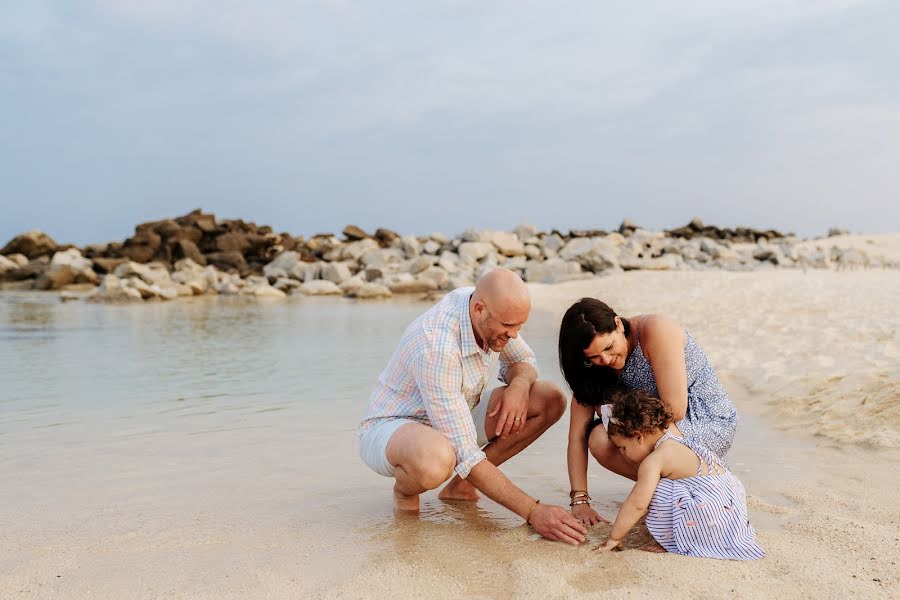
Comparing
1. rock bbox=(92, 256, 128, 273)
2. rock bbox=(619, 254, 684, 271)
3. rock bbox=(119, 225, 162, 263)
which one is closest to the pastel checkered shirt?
rock bbox=(619, 254, 684, 271)

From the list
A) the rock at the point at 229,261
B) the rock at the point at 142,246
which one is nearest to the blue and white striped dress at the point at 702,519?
the rock at the point at 229,261

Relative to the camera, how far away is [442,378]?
3.47 m

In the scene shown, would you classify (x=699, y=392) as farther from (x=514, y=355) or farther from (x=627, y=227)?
(x=627, y=227)

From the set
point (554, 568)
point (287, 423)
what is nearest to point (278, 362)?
point (287, 423)

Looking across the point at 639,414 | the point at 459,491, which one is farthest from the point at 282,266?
the point at 639,414

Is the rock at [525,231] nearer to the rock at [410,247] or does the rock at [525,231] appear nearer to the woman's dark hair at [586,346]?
the rock at [410,247]

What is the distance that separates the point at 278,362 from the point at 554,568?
7015mm

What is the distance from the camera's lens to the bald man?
3.46m

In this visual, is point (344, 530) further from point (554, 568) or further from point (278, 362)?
point (278, 362)

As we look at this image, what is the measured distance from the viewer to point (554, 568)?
311 centimetres

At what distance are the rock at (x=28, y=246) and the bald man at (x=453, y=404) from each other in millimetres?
34549

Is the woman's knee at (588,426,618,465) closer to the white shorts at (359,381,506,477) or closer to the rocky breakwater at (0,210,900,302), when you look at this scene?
the white shorts at (359,381,506,477)

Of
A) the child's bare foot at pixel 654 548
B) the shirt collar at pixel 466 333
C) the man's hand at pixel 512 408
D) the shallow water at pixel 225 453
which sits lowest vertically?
the shallow water at pixel 225 453

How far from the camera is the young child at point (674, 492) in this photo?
3.22m
